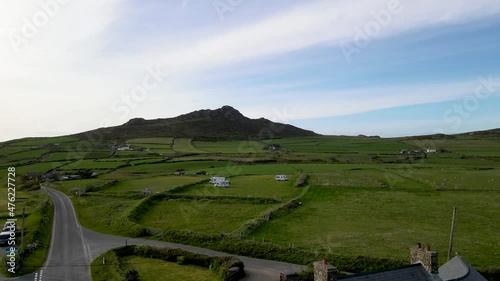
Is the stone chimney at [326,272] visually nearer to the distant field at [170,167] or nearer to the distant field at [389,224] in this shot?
the distant field at [389,224]

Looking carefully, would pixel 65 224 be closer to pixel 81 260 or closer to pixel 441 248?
pixel 81 260

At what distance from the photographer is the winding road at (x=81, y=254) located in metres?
30.5

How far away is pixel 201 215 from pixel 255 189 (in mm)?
17999

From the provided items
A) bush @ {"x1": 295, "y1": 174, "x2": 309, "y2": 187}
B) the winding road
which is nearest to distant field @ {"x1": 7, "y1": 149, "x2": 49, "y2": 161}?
the winding road

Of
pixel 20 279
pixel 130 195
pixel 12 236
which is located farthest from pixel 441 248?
pixel 130 195

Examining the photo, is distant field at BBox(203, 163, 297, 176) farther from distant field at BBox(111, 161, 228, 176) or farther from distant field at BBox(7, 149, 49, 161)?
distant field at BBox(7, 149, 49, 161)

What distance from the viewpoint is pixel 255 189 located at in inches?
2643

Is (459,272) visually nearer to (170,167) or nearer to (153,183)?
(153,183)

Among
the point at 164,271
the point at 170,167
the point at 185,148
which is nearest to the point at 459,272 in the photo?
the point at 164,271

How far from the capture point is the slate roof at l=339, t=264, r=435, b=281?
1597cm

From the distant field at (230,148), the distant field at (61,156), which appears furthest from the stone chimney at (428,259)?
the distant field at (230,148)

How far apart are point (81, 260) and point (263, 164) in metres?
74.8

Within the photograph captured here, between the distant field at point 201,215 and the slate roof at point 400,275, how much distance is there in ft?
87.4

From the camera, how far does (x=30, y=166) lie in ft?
341
